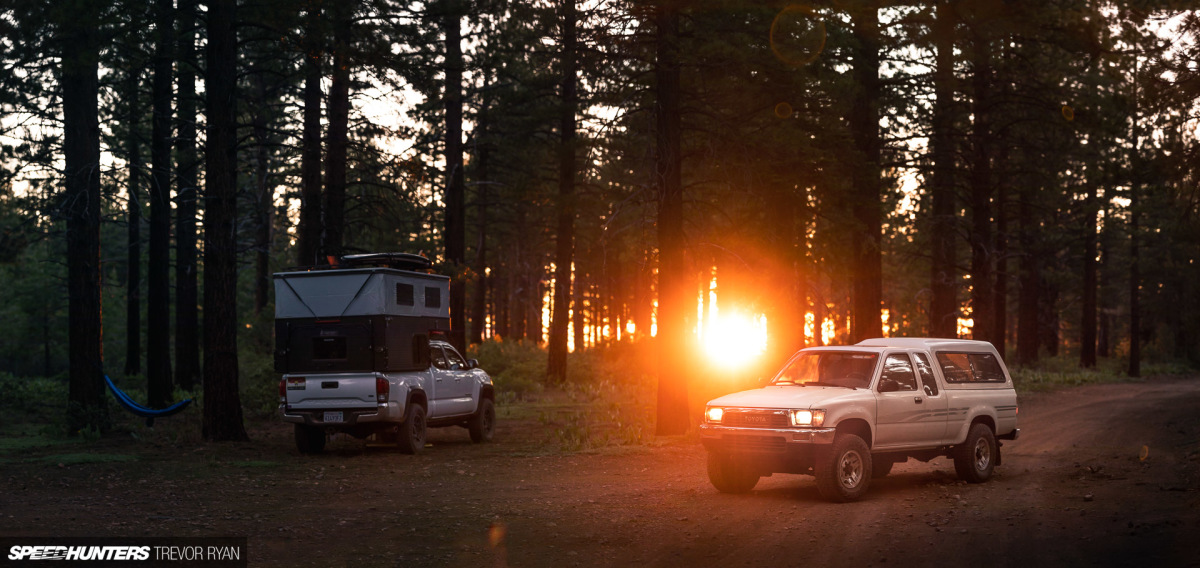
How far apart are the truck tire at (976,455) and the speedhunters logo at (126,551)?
9.36 metres

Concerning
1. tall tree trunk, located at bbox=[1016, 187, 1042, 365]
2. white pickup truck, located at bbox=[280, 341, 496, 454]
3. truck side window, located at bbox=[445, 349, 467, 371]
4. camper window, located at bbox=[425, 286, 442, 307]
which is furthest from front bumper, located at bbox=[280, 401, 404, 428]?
tall tree trunk, located at bbox=[1016, 187, 1042, 365]

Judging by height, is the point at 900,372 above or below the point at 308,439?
above

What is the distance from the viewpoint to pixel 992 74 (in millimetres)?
32500

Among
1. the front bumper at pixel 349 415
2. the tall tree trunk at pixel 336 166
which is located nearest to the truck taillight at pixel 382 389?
the front bumper at pixel 349 415

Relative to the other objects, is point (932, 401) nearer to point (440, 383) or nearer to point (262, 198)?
point (440, 383)

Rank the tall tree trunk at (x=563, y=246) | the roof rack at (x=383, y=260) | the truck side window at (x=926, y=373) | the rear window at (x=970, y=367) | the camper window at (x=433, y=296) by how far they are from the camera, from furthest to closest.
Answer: the tall tree trunk at (x=563, y=246) < the camper window at (x=433, y=296) < the roof rack at (x=383, y=260) < the rear window at (x=970, y=367) < the truck side window at (x=926, y=373)

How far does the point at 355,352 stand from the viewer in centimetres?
1853

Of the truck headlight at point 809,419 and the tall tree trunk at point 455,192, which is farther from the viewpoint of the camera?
the tall tree trunk at point 455,192

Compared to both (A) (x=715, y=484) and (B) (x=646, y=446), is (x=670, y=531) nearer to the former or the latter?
(A) (x=715, y=484)

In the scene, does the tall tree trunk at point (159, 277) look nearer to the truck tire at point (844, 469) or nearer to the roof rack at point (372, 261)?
the roof rack at point (372, 261)

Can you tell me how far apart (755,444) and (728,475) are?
2.98 feet

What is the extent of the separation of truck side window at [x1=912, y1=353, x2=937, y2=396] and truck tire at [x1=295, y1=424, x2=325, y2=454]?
10.6 metres

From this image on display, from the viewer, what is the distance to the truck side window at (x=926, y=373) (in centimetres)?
1395

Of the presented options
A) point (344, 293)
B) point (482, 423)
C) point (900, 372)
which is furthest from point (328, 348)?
point (900, 372)
